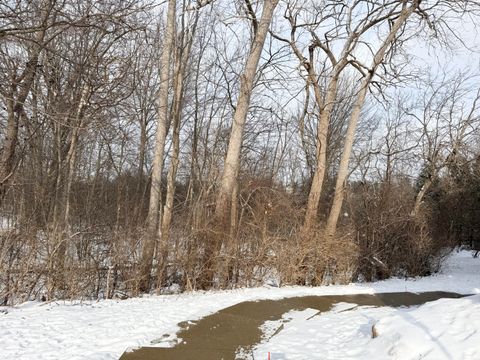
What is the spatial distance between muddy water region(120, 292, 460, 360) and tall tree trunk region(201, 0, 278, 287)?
196cm

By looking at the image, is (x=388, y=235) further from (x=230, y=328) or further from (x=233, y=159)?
(x=230, y=328)

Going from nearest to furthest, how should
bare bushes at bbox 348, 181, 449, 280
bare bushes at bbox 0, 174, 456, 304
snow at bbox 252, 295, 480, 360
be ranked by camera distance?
snow at bbox 252, 295, 480, 360 < bare bushes at bbox 0, 174, 456, 304 < bare bushes at bbox 348, 181, 449, 280

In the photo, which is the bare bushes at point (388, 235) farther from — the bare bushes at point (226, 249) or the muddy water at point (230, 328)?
the muddy water at point (230, 328)

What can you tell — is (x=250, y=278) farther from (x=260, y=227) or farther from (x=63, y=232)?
(x=63, y=232)

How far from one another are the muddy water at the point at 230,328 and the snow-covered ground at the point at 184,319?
279 millimetres

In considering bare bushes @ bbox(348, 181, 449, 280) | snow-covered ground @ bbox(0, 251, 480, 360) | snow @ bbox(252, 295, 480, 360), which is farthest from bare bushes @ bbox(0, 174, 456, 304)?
snow @ bbox(252, 295, 480, 360)

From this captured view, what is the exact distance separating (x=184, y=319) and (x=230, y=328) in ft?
2.83

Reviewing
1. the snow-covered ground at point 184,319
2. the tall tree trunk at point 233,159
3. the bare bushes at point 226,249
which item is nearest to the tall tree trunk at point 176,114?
the bare bushes at point 226,249

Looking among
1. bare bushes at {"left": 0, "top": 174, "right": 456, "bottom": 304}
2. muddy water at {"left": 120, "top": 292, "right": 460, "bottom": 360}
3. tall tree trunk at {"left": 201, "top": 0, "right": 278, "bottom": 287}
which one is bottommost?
muddy water at {"left": 120, "top": 292, "right": 460, "bottom": 360}

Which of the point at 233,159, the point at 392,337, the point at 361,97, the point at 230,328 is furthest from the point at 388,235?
the point at 392,337

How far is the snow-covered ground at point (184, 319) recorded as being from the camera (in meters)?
5.24

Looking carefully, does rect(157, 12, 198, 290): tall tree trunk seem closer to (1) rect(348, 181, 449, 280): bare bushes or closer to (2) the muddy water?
(2) the muddy water

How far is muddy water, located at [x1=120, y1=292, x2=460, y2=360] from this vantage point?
5.55 metres

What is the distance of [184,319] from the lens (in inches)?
286
